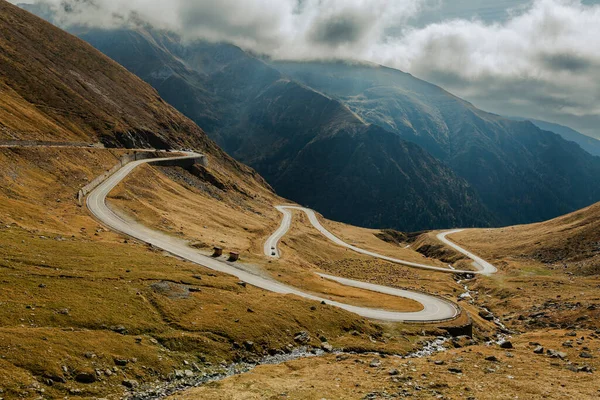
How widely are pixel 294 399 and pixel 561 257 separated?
155806 mm

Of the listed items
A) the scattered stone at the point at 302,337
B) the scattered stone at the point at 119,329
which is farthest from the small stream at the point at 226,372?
the scattered stone at the point at 119,329

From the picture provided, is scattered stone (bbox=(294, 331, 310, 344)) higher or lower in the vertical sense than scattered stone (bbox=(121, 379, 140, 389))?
lower

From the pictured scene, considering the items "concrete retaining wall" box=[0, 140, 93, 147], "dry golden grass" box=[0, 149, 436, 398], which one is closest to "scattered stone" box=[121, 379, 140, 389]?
"dry golden grass" box=[0, 149, 436, 398]

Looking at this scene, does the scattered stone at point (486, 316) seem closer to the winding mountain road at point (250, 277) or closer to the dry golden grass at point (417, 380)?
the winding mountain road at point (250, 277)

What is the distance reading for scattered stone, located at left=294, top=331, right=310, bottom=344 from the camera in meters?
51.3

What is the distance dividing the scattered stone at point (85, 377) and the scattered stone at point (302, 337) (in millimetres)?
25263

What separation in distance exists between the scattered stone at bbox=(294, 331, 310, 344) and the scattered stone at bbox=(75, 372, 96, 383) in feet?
82.9

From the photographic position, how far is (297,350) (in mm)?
49625

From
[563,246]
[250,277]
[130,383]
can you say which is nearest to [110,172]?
A: [250,277]

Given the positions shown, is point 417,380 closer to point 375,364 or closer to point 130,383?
point 375,364

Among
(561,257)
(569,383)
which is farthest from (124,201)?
(561,257)

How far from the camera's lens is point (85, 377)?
3191cm

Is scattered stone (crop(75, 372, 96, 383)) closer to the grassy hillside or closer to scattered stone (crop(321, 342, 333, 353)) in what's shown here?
scattered stone (crop(321, 342, 333, 353))

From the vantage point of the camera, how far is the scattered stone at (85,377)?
104 ft
